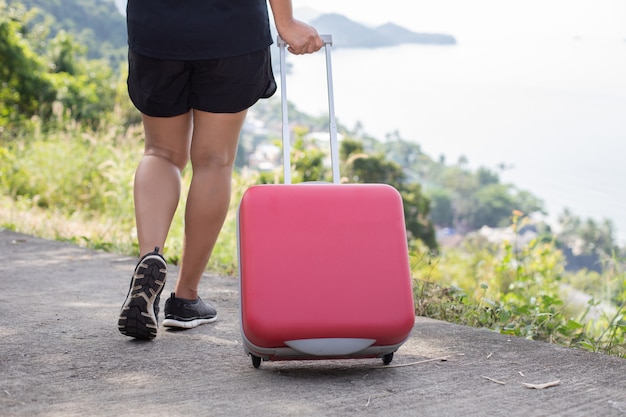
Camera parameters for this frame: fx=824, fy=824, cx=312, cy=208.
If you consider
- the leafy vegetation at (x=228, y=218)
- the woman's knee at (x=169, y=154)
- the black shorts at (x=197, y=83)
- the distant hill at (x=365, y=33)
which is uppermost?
the distant hill at (x=365, y=33)

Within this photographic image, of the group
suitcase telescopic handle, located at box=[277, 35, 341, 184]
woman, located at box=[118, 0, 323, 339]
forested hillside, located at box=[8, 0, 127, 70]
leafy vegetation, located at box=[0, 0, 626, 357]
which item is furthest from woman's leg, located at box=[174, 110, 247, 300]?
forested hillside, located at box=[8, 0, 127, 70]

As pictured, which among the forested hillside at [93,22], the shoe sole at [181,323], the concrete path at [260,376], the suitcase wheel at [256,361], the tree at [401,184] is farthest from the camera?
the forested hillside at [93,22]

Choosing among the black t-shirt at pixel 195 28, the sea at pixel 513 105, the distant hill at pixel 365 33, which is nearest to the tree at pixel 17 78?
the distant hill at pixel 365 33

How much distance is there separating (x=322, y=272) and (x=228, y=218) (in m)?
4.01

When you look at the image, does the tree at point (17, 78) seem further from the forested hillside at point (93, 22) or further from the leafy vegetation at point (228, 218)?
the forested hillside at point (93, 22)

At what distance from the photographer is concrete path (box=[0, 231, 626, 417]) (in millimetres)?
1834

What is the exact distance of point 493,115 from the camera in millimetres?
39750

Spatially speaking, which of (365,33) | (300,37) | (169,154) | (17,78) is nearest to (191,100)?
(169,154)

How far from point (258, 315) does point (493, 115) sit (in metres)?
39.1

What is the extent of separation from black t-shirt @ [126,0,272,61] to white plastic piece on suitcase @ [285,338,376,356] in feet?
2.69

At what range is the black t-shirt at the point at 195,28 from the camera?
2254mm

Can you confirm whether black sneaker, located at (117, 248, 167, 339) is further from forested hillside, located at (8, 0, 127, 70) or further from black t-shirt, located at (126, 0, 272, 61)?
forested hillside, located at (8, 0, 127, 70)

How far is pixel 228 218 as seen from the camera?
19.7ft

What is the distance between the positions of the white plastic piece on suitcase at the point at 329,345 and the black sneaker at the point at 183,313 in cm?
67
